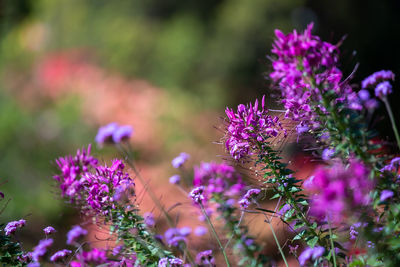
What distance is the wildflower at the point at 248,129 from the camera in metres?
1.74

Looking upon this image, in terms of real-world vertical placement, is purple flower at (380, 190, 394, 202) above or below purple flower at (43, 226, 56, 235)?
below

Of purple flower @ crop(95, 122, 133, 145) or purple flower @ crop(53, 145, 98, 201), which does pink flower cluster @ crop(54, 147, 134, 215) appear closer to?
purple flower @ crop(53, 145, 98, 201)

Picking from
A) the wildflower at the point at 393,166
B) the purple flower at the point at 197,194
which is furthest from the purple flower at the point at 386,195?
the purple flower at the point at 197,194

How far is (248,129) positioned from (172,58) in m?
6.15

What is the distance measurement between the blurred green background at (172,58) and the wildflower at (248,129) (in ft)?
14.9

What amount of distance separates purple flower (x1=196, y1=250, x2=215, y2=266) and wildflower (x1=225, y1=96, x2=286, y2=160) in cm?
42

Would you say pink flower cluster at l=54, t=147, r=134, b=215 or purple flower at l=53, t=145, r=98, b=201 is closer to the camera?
pink flower cluster at l=54, t=147, r=134, b=215

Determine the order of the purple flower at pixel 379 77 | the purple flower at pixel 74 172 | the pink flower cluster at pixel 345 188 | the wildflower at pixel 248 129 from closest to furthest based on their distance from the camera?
1. the pink flower cluster at pixel 345 188
2. the purple flower at pixel 379 77
3. the wildflower at pixel 248 129
4. the purple flower at pixel 74 172

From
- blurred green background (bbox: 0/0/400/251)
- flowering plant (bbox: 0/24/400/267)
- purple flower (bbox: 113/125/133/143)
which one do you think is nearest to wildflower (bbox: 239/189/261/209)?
flowering plant (bbox: 0/24/400/267)

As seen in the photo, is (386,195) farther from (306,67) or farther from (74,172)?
(74,172)

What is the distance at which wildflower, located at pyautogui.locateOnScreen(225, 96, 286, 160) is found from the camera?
1740 mm

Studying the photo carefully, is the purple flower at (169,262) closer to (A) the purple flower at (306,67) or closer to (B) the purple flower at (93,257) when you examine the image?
(B) the purple flower at (93,257)

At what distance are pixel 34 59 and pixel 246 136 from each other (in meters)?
8.85

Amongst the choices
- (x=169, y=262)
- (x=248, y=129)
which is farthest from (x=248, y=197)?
(x=169, y=262)
